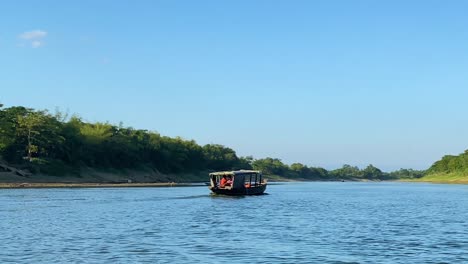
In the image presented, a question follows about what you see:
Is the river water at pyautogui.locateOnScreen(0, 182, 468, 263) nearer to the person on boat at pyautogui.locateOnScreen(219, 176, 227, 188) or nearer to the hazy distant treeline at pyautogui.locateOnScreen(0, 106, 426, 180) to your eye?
the person on boat at pyautogui.locateOnScreen(219, 176, 227, 188)

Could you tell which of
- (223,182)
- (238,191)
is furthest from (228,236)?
(223,182)

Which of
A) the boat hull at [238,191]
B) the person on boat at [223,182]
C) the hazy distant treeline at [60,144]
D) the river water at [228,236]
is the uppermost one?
the hazy distant treeline at [60,144]

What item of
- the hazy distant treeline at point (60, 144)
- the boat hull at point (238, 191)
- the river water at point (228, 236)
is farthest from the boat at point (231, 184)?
the hazy distant treeline at point (60, 144)

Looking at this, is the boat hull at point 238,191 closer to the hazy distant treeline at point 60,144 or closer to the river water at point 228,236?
the river water at point 228,236

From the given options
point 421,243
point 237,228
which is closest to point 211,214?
point 237,228

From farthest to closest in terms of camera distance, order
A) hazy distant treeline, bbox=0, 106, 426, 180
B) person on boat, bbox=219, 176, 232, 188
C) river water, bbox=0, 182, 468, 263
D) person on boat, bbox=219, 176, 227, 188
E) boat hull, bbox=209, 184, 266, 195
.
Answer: hazy distant treeline, bbox=0, 106, 426, 180, person on boat, bbox=219, 176, 227, 188, person on boat, bbox=219, 176, 232, 188, boat hull, bbox=209, 184, 266, 195, river water, bbox=0, 182, 468, 263

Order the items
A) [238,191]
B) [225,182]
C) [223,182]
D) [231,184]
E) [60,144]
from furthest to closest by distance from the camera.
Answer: [60,144] < [223,182] < [225,182] < [238,191] < [231,184]

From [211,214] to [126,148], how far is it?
407 ft

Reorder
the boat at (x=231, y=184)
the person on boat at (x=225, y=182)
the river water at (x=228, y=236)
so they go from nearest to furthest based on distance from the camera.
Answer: the river water at (x=228, y=236) < the boat at (x=231, y=184) < the person on boat at (x=225, y=182)

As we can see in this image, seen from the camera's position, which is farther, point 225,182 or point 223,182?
point 223,182

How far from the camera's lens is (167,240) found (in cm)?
3803

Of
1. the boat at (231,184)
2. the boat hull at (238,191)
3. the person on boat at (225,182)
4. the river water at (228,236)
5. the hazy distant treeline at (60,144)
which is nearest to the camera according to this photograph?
the river water at (228,236)

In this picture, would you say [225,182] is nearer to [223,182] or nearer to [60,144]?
[223,182]

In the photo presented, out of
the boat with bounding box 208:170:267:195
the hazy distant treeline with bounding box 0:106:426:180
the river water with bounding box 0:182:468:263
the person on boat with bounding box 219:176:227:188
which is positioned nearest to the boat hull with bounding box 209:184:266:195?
the boat with bounding box 208:170:267:195
